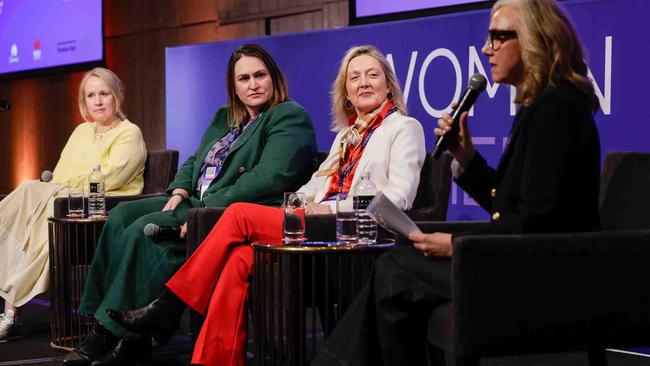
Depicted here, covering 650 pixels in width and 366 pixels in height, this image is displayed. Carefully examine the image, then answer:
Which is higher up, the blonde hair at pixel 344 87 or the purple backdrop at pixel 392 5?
the purple backdrop at pixel 392 5

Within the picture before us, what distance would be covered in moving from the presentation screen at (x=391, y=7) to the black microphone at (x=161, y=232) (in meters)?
1.94

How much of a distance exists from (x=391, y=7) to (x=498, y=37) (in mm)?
2748

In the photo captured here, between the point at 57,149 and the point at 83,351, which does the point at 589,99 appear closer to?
the point at 83,351

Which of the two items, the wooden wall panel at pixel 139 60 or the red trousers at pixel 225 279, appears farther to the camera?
the wooden wall panel at pixel 139 60

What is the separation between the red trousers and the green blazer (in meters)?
0.64

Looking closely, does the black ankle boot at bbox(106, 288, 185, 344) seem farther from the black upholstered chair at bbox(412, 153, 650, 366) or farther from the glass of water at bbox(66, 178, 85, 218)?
the black upholstered chair at bbox(412, 153, 650, 366)

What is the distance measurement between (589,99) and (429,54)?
2.09 m

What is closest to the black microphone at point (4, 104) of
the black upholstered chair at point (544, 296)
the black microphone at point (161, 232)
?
the black microphone at point (161, 232)

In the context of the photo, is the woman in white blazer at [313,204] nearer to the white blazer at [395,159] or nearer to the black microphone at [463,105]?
the white blazer at [395,159]

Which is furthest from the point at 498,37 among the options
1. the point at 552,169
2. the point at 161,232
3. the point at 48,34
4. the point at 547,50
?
the point at 48,34

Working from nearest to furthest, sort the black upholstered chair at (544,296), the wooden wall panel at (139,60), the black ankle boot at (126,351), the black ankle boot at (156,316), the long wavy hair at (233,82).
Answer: the black upholstered chair at (544,296)
the black ankle boot at (156,316)
the black ankle boot at (126,351)
the long wavy hair at (233,82)
the wooden wall panel at (139,60)

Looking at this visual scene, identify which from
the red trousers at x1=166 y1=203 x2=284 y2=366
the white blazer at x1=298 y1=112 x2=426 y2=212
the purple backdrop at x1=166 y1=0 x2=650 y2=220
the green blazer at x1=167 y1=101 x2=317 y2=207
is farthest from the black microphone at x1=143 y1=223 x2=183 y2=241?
the purple backdrop at x1=166 y1=0 x2=650 y2=220

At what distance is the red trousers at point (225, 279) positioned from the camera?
314 cm

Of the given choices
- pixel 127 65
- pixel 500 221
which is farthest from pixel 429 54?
pixel 127 65
